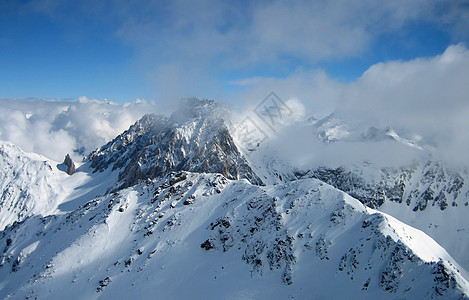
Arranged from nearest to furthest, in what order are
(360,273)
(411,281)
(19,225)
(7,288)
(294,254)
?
1. (411,281)
2. (360,273)
3. (294,254)
4. (7,288)
5. (19,225)

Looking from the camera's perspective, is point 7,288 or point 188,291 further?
point 7,288

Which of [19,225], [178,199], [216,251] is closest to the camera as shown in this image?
[216,251]

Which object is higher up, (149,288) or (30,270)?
(30,270)

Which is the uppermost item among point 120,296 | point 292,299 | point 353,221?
point 353,221

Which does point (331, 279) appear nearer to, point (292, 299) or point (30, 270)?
point (292, 299)

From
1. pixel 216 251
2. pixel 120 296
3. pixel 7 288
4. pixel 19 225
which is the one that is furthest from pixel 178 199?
pixel 19 225

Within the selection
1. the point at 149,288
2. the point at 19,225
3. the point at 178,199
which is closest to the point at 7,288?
the point at 19,225

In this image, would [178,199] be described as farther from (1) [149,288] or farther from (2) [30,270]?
(2) [30,270]
